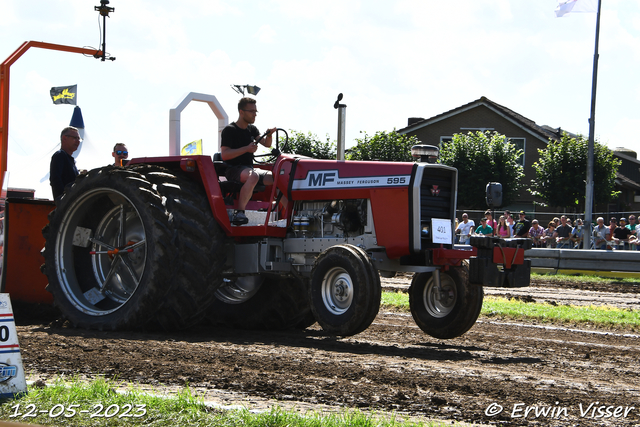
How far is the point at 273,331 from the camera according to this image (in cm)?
858

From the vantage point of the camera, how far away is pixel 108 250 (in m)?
8.38

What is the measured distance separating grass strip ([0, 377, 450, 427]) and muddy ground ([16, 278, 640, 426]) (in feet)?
0.90

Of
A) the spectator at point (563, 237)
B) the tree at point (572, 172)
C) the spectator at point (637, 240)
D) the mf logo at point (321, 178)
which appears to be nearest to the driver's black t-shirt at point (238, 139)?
the mf logo at point (321, 178)

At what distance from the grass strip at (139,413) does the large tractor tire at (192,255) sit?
9.37 ft

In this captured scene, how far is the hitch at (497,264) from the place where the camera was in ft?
23.1

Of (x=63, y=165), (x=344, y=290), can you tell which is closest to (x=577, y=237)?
(x=344, y=290)

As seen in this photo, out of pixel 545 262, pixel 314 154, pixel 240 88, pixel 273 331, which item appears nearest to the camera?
pixel 273 331

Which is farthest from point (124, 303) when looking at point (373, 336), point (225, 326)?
point (373, 336)

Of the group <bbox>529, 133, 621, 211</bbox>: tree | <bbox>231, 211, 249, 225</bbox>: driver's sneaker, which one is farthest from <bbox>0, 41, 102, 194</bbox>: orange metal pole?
<bbox>529, 133, 621, 211</bbox>: tree

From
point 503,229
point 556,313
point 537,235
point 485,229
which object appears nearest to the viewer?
point 556,313

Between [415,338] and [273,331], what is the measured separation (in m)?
1.61

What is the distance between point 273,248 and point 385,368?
287 centimetres

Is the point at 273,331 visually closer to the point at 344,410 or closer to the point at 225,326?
the point at 225,326

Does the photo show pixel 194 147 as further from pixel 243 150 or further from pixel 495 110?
pixel 495 110
